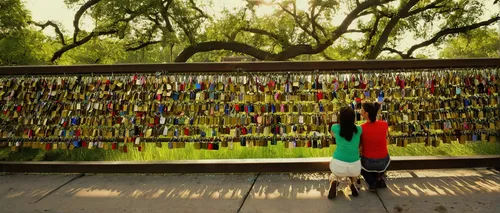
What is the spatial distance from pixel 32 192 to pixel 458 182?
5954mm

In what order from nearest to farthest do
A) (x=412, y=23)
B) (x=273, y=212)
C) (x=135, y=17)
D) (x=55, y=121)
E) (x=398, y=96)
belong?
(x=273, y=212) → (x=398, y=96) → (x=55, y=121) → (x=135, y=17) → (x=412, y=23)

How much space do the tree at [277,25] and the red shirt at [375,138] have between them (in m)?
14.6

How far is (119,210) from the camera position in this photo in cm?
381

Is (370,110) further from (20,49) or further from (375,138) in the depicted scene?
(20,49)

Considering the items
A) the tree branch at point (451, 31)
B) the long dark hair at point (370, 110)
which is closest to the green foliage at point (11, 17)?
the long dark hair at point (370, 110)

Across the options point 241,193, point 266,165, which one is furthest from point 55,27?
point 241,193

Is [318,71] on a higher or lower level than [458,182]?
higher

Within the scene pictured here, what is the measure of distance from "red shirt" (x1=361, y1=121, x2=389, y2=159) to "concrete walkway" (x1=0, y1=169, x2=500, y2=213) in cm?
51

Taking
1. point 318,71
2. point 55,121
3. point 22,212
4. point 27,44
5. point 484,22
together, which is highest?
point 484,22

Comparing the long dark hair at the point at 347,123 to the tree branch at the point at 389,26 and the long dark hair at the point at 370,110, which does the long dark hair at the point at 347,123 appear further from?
the tree branch at the point at 389,26

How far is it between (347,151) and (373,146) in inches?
16.0

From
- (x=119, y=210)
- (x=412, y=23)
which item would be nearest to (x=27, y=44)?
(x=119, y=210)

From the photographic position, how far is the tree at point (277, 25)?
19.5 m

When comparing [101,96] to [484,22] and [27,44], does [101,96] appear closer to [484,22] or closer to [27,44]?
[27,44]
